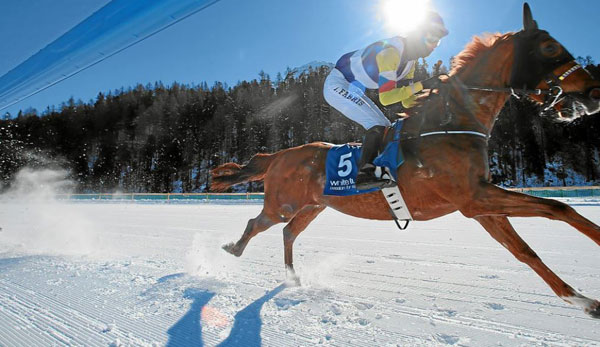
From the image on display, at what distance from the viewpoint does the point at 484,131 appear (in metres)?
2.98

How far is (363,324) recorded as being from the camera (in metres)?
2.52

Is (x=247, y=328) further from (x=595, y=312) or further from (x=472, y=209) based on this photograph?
(x=595, y=312)

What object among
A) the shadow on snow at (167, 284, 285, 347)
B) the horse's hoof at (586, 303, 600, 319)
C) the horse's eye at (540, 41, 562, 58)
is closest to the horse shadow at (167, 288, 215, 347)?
the shadow on snow at (167, 284, 285, 347)

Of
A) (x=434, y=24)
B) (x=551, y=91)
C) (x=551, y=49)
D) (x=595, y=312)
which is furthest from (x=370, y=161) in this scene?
(x=595, y=312)

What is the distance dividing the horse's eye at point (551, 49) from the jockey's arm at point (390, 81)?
0.99 metres

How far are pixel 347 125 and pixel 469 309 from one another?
3821 cm

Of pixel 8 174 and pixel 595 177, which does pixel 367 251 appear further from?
pixel 8 174

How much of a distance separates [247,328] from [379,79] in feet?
8.31

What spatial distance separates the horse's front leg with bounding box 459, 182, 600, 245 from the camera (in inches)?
93.5

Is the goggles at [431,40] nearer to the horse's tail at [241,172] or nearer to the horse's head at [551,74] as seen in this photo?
the horse's head at [551,74]

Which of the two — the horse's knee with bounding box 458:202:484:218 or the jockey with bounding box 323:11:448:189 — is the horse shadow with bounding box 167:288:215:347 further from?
the horse's knee with bounding box 458:202:484:218

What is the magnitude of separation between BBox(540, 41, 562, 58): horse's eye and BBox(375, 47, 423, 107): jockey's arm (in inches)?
38.9

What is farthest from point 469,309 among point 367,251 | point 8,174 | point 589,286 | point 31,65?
point 8,174

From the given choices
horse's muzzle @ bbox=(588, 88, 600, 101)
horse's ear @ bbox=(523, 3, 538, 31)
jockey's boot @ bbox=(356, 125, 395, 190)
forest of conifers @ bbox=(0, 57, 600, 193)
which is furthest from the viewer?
forest of conifers @ bbox=(0, 57, 600, 193)
